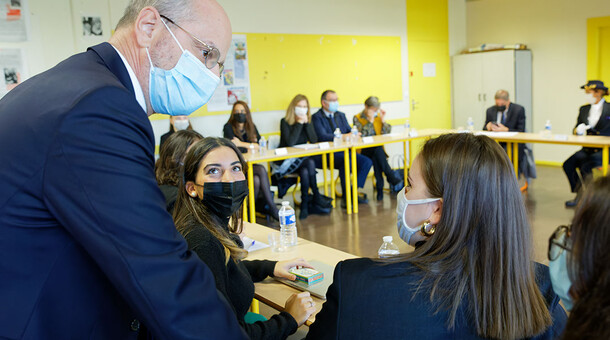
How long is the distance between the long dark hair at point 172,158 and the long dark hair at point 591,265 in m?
2.47

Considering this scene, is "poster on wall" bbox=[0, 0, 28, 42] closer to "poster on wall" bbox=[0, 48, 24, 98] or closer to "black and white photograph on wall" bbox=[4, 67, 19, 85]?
"poster on wall" bbox=[0, 48, 24, 98]

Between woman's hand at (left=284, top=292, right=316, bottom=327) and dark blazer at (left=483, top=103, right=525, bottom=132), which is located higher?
dark blazer at (left=483, top=103, right=525, bottom=132)

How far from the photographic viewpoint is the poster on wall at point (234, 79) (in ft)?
21.7

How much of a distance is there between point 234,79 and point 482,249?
577 centimetres

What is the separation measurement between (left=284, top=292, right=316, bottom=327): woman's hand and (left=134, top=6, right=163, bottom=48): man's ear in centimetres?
103

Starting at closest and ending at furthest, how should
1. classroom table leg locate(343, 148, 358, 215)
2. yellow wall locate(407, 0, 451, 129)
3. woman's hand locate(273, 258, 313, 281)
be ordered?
woman's hand locate(273, 258, 313, 281) < classroom table leg locate(343, 148, 358, 215) < yellow wall locate(407, 0, 451, 129)

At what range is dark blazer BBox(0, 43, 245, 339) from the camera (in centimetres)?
84

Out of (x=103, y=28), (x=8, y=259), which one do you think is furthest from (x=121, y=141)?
(x=103, y=28)

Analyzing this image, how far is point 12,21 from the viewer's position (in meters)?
5.20

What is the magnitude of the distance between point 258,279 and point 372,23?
663 cm

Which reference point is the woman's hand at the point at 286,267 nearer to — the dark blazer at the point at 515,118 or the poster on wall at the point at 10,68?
the poster on wall at the point at 10,68

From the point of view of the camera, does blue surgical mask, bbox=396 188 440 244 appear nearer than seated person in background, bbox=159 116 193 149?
Yes

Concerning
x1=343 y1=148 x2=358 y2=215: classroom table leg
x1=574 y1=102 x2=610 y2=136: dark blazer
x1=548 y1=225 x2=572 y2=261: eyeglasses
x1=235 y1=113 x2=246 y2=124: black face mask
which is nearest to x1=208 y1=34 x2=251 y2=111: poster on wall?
x1=235 y1=113 x2=246 y2=124: black face mask

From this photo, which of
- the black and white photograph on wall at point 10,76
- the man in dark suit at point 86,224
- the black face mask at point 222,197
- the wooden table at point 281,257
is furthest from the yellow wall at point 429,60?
the man in dark suit at point 86,224
